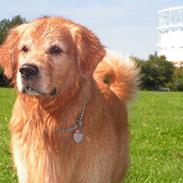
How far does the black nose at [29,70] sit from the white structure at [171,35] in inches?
4937

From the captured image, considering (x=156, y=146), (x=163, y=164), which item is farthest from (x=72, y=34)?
(x=156, y=146)

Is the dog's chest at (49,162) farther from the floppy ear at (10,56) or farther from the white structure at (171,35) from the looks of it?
the white structure at (171,35)

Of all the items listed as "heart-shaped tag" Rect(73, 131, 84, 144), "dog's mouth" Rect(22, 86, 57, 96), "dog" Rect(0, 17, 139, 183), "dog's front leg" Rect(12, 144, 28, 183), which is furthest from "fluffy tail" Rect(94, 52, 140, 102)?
"dog's mouth" Rect(22, 86, 57, 96)

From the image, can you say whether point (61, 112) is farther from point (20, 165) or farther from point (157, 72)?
point (157, 72)

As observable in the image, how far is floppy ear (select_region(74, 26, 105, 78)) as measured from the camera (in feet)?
19.4

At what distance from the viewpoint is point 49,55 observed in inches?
224

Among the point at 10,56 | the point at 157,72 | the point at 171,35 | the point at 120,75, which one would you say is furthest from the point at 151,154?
the point at 171,35

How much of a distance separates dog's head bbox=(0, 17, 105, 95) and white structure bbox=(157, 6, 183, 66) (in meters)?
125

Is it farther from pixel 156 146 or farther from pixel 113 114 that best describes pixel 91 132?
pixel 156 146

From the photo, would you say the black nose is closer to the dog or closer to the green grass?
the dog

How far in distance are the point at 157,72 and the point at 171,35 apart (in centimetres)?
7443

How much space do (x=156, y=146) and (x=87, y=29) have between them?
18.5ft

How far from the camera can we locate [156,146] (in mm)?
11398

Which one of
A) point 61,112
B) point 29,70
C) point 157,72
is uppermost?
point 29,70
